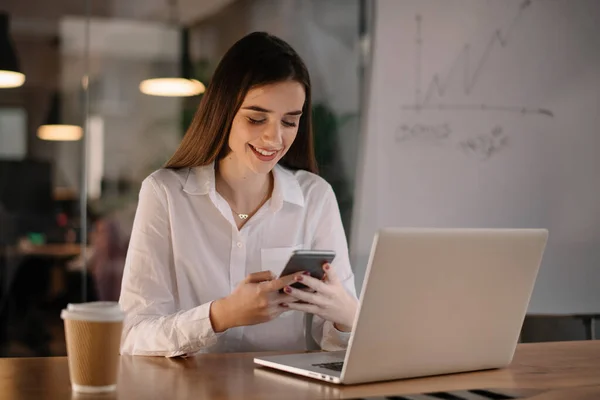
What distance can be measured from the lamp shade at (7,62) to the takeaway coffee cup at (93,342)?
209cm

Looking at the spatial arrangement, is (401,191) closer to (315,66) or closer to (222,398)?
(315,66)

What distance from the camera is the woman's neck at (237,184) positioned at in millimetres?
2277

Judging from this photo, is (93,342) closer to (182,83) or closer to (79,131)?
(79,131)

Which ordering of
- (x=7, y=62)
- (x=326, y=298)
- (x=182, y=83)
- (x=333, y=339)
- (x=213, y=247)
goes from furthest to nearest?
(x=182, y=83), (x=7, y=62), (x=213, y=247), (x=333, y=339), (x=326, y=298)

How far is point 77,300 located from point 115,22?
1059 mm

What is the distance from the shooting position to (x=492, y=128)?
3.76m

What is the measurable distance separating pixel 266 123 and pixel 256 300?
0.58 meters

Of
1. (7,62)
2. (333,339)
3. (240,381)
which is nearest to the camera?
(240,381)

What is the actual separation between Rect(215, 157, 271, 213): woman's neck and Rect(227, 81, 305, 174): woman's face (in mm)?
90

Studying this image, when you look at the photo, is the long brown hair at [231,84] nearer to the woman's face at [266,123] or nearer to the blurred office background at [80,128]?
the woman's face at [266,123]

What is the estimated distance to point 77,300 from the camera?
3.33 meters

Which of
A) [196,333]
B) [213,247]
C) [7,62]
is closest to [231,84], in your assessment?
[213,247]

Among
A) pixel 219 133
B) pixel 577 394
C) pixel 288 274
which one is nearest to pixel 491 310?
pixel 577 394

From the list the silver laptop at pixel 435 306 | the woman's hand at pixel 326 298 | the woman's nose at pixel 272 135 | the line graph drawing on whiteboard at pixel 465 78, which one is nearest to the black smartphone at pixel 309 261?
the woman's hand at pixel 326 298
